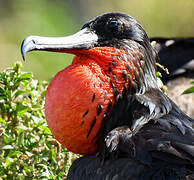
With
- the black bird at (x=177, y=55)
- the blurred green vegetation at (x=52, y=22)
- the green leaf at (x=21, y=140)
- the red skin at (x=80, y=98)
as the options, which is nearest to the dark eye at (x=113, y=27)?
the red skin at (x=80, y=98)

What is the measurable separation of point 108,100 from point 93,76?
0.44 feet

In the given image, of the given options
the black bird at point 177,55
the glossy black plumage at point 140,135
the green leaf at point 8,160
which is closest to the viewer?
the glossy black plumage at point 140,135

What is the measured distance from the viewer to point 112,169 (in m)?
2.74

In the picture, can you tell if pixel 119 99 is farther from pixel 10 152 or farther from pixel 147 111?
pixel 10 152

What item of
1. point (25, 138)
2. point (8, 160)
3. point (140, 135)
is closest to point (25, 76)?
point (25, 138)

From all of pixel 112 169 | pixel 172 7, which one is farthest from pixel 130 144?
pixel 172 7

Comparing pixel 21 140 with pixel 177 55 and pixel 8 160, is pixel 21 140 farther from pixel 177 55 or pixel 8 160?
pixel 177 55

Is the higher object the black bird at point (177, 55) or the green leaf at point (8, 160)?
the green leaf at point (8, 160)

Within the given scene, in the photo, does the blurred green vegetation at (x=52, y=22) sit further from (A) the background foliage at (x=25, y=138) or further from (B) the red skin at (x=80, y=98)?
(B) the red skin at (x=80, y=98)

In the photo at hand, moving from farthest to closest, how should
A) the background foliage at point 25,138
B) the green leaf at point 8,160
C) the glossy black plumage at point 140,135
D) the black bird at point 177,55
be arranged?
the black bird at point 177,55 < the background foliage at point 25,138 < the green leaf at point 8,160 < the glossy black plumage at point 140,135

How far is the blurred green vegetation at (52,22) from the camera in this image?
6797 millimetres

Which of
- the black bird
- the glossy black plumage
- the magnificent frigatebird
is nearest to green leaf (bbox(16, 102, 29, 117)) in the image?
the magnificent frigatebird

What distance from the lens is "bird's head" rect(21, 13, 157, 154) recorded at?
2.90m

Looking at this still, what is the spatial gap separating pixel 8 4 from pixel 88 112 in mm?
4622
